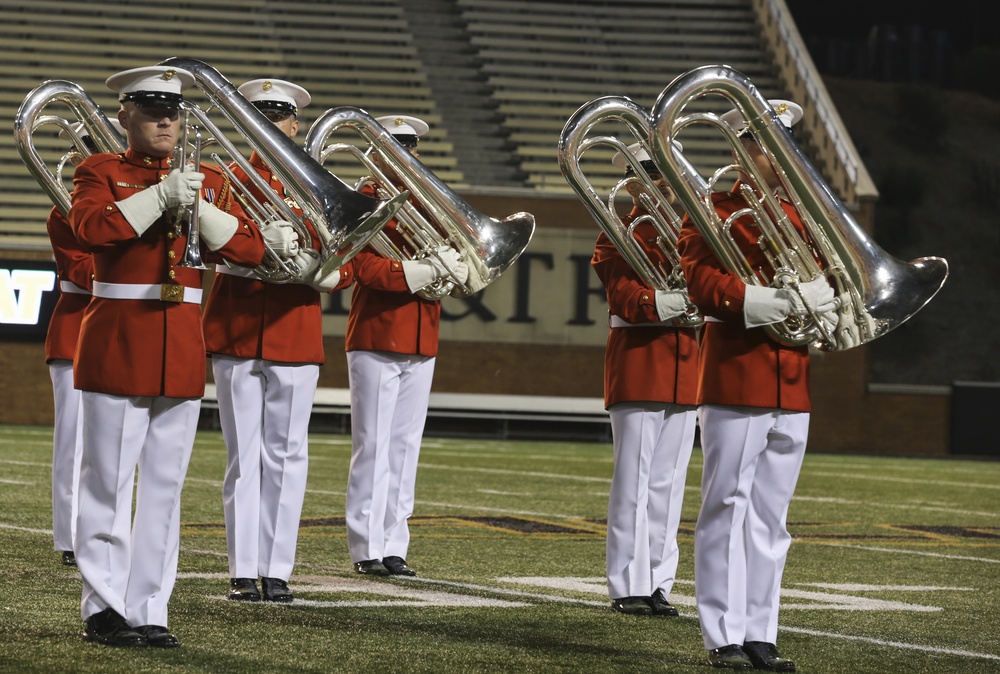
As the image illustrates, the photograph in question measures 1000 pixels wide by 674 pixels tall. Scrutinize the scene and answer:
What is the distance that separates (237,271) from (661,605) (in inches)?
78.9

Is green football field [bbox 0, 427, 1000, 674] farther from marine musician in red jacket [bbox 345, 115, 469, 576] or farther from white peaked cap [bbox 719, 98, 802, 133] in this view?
white peaked cap [bbox 719, 98, 802, 133]

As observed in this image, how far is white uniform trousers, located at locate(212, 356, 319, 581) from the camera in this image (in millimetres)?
5715

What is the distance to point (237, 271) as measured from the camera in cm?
579

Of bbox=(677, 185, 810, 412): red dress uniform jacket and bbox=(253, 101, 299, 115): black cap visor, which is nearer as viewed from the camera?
bbox=(677, 185, 810, 412): red dress uniform jacket

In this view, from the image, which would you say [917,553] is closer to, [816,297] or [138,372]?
[816,297]

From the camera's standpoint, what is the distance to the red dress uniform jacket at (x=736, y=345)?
4660 millimetres

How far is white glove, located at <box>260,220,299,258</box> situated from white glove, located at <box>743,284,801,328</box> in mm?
1528

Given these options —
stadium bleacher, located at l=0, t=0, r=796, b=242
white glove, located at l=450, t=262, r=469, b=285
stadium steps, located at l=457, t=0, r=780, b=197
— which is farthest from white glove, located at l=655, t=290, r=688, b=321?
stadium steps, located at l=457, t=0, r=780, b=197

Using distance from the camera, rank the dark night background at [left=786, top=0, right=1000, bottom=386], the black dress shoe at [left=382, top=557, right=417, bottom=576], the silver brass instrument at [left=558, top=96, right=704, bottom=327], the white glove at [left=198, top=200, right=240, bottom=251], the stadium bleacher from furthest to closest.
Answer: the dark night background at [left=786, top=0, right=1000, bottom=386] → the stadium bleacher → the black dress shoe at [left=382, top=557, right=417, bottom=576] → the silver brass instrument at [left=558, top=96, right=704, bottom=327] → the white glove at [left=198, top=200, right=240, bottom=251]

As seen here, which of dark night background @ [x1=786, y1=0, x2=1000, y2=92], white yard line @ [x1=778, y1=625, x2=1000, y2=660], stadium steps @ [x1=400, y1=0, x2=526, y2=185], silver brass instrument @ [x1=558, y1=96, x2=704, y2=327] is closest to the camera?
white yard line @ [x1=778, y1=625, x2=1000, y2=660]

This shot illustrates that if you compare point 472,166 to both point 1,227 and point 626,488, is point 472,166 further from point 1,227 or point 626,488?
point 626,488

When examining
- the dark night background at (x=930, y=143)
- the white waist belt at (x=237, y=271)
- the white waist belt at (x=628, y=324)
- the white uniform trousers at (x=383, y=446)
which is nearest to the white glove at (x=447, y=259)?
the white uniform trousers at (x=383, y=446)

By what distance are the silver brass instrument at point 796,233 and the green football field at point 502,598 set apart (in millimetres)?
1069

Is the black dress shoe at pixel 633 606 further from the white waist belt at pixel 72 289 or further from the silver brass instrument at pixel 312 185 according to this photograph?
the white waist belt at pixel 72 289
